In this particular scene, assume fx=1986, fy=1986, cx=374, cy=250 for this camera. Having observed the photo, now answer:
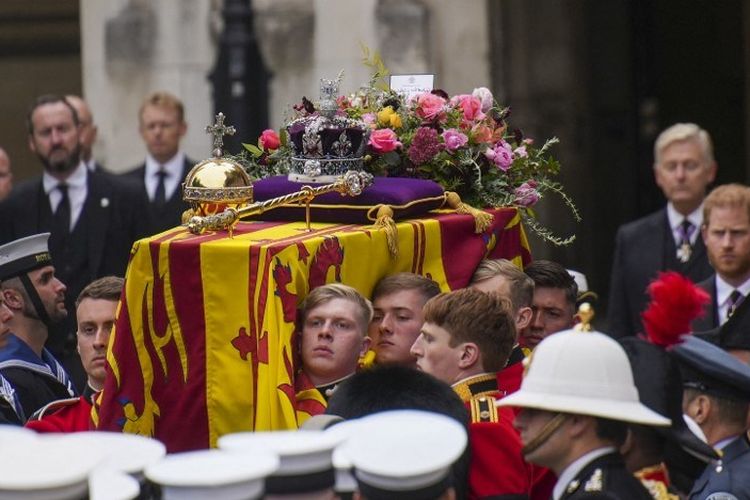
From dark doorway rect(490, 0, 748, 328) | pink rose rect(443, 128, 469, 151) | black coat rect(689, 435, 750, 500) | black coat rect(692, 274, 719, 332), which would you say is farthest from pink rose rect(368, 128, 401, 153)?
dark doorway rect(490, 0, 748, 328)

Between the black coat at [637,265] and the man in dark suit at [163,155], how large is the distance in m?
2.62

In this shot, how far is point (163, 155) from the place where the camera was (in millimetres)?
12414

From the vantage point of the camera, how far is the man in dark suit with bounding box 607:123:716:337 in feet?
36.5

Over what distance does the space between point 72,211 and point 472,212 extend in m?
4.29

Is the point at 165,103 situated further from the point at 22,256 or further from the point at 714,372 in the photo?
the point at 714,372

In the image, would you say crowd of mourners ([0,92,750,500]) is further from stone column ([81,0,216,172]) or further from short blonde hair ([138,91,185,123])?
stone column ([81,0,216,172])

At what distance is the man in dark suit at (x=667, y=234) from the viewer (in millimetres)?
11125

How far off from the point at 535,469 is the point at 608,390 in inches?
40.4

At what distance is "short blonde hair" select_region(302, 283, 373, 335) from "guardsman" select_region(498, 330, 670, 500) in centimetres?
145

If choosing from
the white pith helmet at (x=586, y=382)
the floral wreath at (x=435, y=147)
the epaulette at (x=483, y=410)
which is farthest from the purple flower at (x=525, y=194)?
the white pith helmet at (x=586, y=382)

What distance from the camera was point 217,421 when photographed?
6.67 meters

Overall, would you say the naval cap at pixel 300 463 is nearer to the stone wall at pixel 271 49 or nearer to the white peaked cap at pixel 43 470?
the white peaked cap at pixel 43 470

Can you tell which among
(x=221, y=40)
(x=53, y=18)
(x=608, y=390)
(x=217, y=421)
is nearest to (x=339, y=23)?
(x=221, y=40)

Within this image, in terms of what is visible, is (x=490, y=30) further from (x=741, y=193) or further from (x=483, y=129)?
(x=483, y=129)
